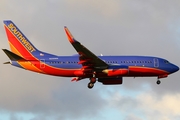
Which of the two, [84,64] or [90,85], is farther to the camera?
[90,85]

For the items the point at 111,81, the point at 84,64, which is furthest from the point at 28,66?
the point at 111,81

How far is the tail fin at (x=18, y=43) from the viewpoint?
10150 centimetres

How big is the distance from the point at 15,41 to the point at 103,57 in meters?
13.8

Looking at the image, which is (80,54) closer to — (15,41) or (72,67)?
(72,67)

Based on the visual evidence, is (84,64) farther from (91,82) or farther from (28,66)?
(28,66)

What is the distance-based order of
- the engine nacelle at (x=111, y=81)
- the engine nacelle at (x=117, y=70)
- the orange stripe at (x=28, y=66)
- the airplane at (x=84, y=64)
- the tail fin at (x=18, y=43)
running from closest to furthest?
the engine nacelle at (x=117, y=70), the airplane at (x=84, y=64), the orange stripe at (x=28, y=66), the tail fin at (x=18, y=43), the engine nacelle at (x=111, y=81)

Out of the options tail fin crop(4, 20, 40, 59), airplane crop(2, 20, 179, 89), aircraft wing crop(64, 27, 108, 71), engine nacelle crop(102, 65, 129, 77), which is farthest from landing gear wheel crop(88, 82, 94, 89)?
tail fin crop(4, 20, 40, 59)

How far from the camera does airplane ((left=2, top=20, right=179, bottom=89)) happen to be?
98625 millimetres

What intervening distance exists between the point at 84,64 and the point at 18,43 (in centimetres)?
1133

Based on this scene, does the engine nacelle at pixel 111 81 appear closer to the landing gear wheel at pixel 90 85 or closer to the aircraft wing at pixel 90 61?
the landing gear wheel at pixel 90 85

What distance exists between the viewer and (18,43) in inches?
4048

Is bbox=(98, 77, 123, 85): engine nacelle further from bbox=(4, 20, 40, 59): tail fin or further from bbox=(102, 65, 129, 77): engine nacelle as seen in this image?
bbox=(4, 20, 40, 59): tail fin

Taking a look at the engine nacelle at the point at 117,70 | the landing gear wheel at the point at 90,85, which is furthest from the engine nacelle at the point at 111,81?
the engine nacelle at the point at 117,70

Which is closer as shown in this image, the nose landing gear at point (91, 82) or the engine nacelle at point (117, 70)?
the engine nacelle at point (117, 70)
